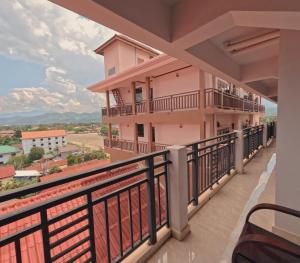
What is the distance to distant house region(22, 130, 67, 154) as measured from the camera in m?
20.7

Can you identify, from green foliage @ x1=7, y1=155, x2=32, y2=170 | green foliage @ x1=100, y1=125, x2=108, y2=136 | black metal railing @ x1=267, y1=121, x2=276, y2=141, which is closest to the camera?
black metal railing @ x1=267, y1=121, x2=276, y2=141

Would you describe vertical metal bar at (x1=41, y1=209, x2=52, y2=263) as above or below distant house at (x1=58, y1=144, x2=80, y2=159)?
above

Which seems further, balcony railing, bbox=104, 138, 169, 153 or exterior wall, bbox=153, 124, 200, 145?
balcony railing, bbox=104, 138, 169, 153

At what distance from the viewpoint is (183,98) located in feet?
28.7

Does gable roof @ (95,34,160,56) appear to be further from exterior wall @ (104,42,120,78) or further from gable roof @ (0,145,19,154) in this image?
gable roof @ (0,145,19,154)

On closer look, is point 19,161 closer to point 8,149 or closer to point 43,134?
point 8,149

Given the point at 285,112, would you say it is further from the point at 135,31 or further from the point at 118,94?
the point at 118,94

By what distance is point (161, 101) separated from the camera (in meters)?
9.80

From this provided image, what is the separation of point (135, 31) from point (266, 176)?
437cm

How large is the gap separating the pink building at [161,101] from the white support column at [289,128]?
536 cm

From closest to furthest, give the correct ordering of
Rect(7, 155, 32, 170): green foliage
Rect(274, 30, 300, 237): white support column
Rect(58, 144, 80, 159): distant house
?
Rect(274, 30, 300, 237): white support column → Rect(7, 155, 32, 170): green foliage → Rect(58, 144, 80, 159): distant house

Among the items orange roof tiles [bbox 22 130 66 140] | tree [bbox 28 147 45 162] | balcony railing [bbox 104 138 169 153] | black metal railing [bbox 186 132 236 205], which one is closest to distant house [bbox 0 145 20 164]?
tree [bbox 28 147 45 162]

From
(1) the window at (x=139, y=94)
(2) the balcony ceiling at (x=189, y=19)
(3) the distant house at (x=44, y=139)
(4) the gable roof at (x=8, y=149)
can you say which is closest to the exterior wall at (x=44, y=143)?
(3) the distant house at (x=44, y=139)

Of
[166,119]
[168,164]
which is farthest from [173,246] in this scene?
[166,119]
